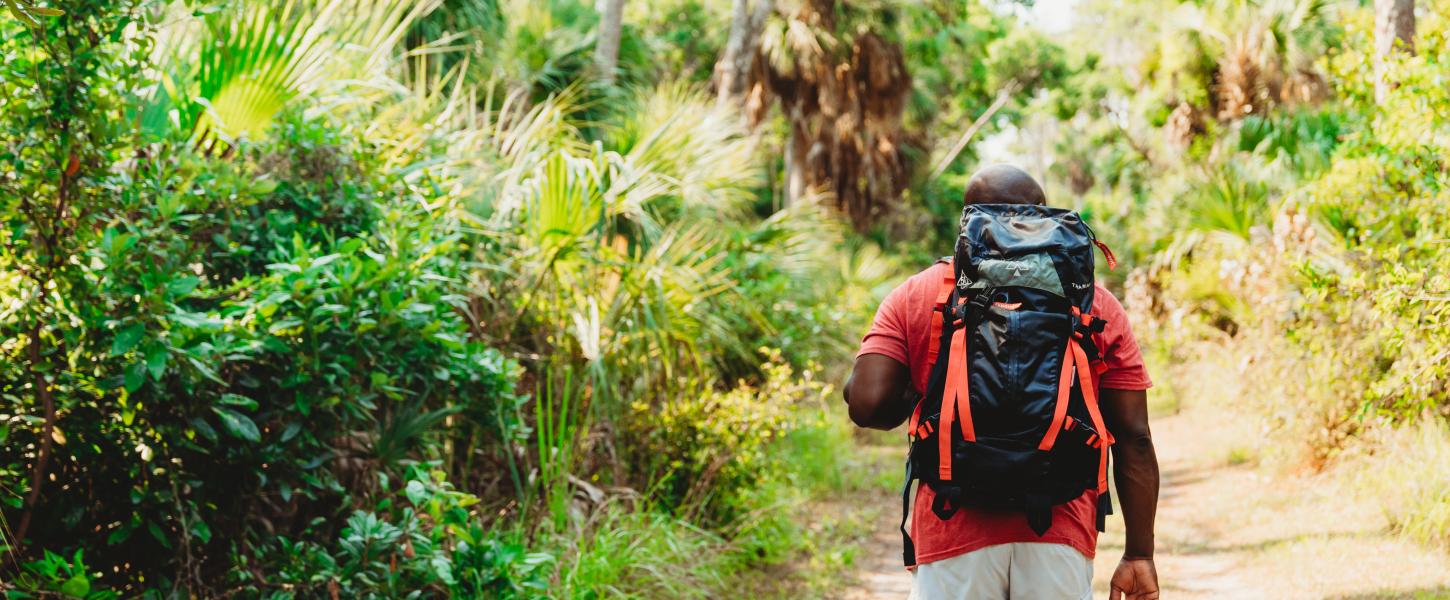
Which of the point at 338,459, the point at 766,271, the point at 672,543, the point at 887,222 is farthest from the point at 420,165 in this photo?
the point at 887,222

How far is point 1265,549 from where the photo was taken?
22.7ft

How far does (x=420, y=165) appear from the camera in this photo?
16.6 feet

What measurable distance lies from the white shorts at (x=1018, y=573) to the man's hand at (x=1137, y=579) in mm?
218

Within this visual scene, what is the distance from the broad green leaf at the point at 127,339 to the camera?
3117mm

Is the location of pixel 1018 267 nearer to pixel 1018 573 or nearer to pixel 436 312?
pixel 1018 573

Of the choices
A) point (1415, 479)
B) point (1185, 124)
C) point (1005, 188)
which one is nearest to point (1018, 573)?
point (1005, 188)

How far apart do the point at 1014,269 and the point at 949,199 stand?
24485mm

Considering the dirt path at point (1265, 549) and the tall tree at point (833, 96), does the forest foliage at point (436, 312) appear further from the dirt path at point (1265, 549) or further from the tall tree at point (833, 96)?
the tall tree at point (833, 96)

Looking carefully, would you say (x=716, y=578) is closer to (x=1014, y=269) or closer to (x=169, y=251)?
(x=169, y=251)

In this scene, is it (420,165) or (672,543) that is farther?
(672,543)

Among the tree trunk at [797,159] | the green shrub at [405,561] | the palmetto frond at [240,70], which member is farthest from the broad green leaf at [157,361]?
the tree trunk at [797,159]

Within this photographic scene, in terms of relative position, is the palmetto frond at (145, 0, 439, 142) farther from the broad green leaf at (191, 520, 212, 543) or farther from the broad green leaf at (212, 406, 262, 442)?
the broad green leaf at (191, 520, 212, 543)

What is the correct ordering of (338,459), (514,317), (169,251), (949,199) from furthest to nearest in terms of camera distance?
(949,199) < (514,317) < (338,459) < (169,251)

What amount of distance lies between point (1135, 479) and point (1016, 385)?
0.47m
